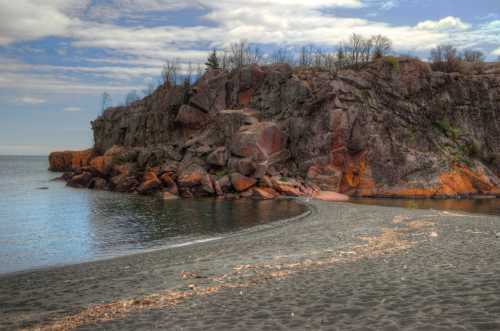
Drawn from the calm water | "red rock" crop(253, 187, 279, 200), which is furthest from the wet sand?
"red rock" crop(253, 187, 279, 200)

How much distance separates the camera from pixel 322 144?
2266 inches

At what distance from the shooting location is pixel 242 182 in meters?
52.6

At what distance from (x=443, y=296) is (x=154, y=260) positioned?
12069 millimetres

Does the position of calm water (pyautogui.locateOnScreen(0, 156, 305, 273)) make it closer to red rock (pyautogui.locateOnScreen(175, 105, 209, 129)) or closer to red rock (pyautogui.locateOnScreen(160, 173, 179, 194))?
red rock (pyautogui.locateOnScreen(160, 173, 179, 194))

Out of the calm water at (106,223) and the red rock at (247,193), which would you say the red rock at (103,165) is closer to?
the calm water at (106,223)

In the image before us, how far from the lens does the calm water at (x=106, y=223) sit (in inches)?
914

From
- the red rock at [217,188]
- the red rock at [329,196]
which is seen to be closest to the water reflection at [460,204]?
the red rock at [329,196]

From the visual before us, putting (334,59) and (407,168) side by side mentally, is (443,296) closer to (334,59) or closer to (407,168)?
(407,168)

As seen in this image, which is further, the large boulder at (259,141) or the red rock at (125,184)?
the red rock at (125,184)

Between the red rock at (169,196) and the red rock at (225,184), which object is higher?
the red rock at (225,184)


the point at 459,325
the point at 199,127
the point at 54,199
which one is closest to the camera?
the point at 459,325

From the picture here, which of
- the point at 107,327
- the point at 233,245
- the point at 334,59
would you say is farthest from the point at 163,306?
the point at 334,59

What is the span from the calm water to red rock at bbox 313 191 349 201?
5.70 m

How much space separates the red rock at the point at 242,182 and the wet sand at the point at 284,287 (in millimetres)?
30554
